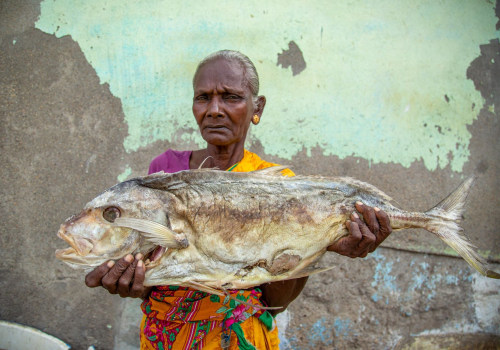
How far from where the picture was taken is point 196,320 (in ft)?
6.57

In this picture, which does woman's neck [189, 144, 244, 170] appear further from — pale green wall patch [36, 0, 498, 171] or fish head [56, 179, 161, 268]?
pale green wall patch [36, 0, 498, 171]

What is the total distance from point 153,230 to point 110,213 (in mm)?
223

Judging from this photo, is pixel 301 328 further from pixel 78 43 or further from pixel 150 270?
pixel 78 43

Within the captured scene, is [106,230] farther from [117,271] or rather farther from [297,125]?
[297,125]

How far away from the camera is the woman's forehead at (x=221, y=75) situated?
218 cm

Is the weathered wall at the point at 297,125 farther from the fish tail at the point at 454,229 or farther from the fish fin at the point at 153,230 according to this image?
the fish fin at the point at 153,230

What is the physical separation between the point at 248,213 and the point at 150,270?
1.56 feet

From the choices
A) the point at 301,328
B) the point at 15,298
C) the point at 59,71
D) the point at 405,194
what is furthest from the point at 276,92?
the point at 15,298

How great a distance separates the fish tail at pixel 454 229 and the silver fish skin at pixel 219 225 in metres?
0.02

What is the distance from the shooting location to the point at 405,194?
141 inches

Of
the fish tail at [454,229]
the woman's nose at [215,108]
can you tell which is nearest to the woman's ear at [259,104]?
the woman's nose at [215,108]

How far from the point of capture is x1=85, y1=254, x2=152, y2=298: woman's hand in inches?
66.6

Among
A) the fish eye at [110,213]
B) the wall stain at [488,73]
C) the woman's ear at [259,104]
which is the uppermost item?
the wall stain at [488,73]

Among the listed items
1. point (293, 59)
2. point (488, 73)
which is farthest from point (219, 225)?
point (488, 73)
